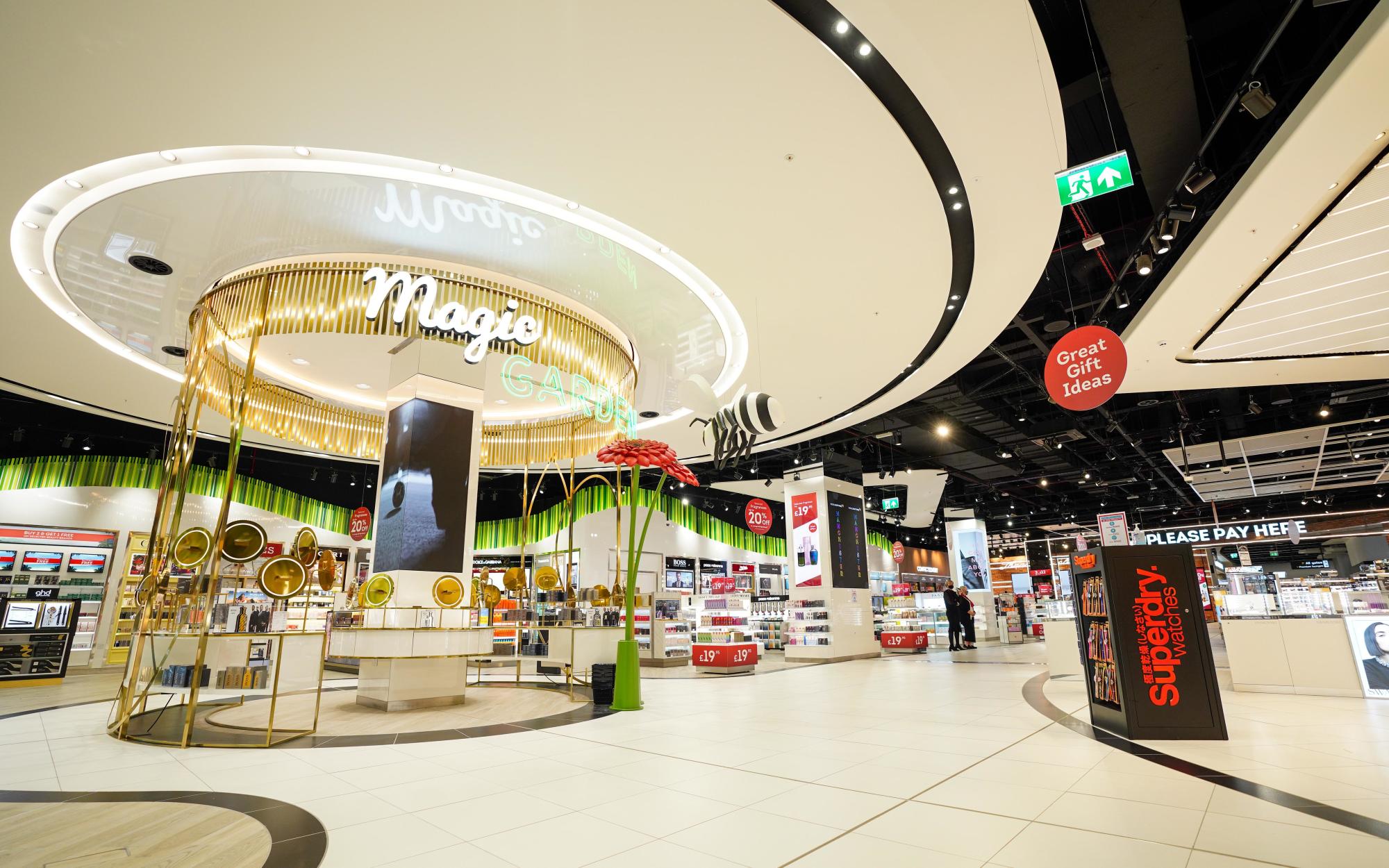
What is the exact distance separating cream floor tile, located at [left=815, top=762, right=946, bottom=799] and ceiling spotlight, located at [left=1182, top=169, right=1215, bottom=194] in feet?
16.5

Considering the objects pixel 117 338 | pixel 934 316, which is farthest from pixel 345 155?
pixel 934 316

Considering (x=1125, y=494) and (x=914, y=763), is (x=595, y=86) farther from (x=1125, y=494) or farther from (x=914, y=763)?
(x=1125, y=494)

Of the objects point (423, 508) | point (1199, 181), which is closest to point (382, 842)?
point (423, 508)

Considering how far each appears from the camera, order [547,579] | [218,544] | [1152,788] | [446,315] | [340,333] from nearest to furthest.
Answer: [1152,788]
[218,544]
[446,315]
[340,333]
[547,579]

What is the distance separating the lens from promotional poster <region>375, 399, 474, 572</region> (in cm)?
723

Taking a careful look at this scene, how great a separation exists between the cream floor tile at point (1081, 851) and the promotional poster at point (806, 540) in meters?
10.6

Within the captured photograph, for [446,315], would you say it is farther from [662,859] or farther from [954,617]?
[954,617]

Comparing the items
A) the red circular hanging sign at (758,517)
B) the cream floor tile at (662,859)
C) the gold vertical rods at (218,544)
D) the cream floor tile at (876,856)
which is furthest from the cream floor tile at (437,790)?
the red circular hanging sign at (758,517)

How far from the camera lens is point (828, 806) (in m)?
3.11

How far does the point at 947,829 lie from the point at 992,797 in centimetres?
64

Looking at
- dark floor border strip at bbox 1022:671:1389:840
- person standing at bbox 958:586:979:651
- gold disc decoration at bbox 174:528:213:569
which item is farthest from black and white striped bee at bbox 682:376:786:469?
person standing at bbox 958:586:979:651

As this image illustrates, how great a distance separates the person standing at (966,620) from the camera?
51.6ft

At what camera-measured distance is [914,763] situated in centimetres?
398

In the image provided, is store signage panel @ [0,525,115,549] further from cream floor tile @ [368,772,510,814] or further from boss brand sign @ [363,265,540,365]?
cream floor tile @ [368,772,510,814]
